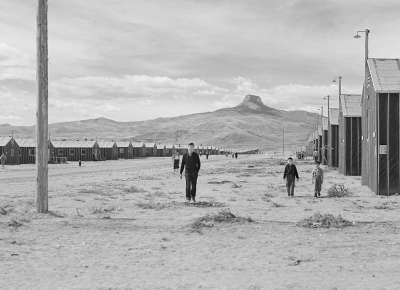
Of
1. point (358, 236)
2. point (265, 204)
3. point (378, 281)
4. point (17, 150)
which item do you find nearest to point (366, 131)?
point (265, 204)

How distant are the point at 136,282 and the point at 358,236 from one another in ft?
18.8

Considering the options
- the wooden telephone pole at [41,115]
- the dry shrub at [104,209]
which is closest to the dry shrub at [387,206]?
the dry shrub at [104,209]

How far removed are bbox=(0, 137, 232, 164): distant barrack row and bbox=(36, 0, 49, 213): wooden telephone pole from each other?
4697cm

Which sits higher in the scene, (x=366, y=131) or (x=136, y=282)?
(x=366, y=131)

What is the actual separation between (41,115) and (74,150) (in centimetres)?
6362

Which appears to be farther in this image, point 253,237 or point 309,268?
point 253,237

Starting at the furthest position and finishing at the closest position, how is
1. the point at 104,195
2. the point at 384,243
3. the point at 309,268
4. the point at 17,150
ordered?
the point at 17,150 < the point at 104,195 < the point at 384,243 < the point at 309,268

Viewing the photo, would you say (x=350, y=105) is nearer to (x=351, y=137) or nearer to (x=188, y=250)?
(x=351, y=137)

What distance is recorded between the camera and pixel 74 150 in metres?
76.5

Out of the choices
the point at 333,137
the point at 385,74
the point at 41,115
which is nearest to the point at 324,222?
the point at 41,115

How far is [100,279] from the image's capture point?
7676 millimetres

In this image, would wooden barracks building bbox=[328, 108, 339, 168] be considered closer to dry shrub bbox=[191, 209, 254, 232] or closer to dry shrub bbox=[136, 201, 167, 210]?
dry shrub bbox=[136, 201, 167, 210]

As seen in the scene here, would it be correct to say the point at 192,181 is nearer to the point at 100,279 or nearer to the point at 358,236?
the point at 358,236

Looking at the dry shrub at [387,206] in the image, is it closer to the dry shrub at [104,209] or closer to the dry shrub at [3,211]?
the dry shrub at [104,209]
